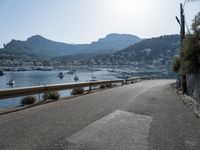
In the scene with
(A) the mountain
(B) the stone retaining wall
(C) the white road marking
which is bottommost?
(C) the white road marking

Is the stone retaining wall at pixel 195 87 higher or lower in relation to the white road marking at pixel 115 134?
higher

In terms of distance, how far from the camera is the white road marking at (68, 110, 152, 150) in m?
6.44

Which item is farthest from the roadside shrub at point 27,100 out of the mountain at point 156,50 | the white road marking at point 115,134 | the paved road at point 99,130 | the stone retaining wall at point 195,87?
the mountain at point 156,50

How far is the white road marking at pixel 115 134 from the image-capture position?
6.44 m

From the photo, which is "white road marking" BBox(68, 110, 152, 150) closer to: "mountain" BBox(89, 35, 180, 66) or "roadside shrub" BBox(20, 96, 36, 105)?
"roadside shrub" BBox(20, 96, 36, 105)

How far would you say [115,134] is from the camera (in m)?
7.46

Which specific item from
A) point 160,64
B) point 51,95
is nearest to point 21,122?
point 51,95

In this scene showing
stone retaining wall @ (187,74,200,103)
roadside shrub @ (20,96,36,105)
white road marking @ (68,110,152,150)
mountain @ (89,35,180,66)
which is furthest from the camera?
mountain @ (89,35,180,66)

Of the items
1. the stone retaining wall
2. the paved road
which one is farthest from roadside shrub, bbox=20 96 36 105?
the stone retaining wall

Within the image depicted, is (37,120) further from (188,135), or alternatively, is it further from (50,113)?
(188,135)

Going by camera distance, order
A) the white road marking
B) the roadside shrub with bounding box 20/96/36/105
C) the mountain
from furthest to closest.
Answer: the mountain
the roadside shrub with bounding box 20/96/36/105
the white road marking

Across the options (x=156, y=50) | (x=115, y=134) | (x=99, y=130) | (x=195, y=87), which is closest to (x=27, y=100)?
(x=99, y=130)

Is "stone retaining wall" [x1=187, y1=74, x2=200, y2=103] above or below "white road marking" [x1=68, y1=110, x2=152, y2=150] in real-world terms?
above

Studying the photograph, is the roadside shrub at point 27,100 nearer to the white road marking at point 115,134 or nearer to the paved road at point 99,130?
the paved road at point 99,130
